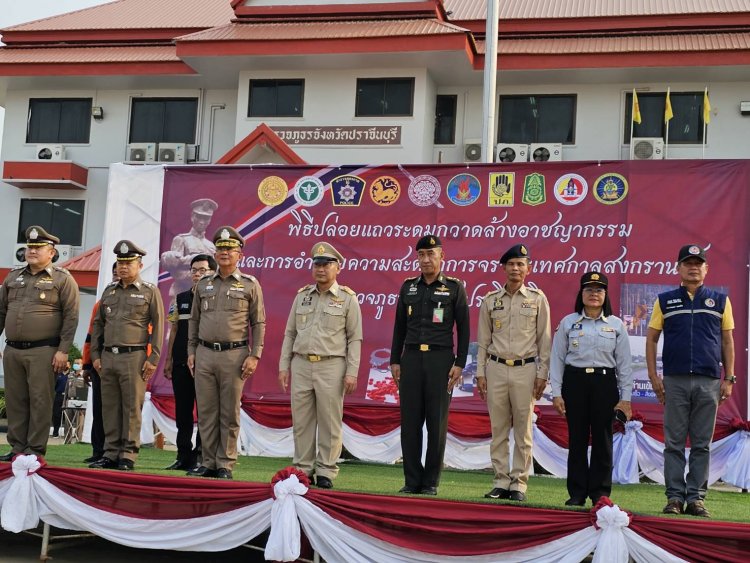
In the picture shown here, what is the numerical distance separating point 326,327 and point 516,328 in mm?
1170

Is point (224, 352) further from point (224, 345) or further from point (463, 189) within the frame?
point (463, 189)

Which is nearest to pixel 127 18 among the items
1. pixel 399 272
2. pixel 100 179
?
pixel 100 179

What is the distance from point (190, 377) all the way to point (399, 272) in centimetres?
206

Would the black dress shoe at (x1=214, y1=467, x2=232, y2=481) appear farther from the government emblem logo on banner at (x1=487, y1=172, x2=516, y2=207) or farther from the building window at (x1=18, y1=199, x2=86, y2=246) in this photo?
the building window at (x1=18, y1=199, x2=86, y2=246)

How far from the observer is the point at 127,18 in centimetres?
1761

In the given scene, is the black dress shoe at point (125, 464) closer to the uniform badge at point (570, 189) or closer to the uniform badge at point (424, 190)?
the uniform badge at point (424, 190)

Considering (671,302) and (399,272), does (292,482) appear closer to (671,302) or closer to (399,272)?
(671,302)

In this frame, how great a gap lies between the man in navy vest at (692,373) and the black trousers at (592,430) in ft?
1.02

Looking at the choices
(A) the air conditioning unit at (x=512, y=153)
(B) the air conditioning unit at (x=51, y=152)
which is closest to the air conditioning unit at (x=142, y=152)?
(B) the air conditioning unit at (x=51, y=152)

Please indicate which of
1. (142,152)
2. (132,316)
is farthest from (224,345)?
(142,152)

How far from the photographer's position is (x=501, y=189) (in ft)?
24.0

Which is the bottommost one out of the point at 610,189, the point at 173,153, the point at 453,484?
the point at 453,484

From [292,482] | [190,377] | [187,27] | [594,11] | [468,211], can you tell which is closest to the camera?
[292,482]

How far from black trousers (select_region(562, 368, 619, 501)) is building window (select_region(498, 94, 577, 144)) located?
10376mm
